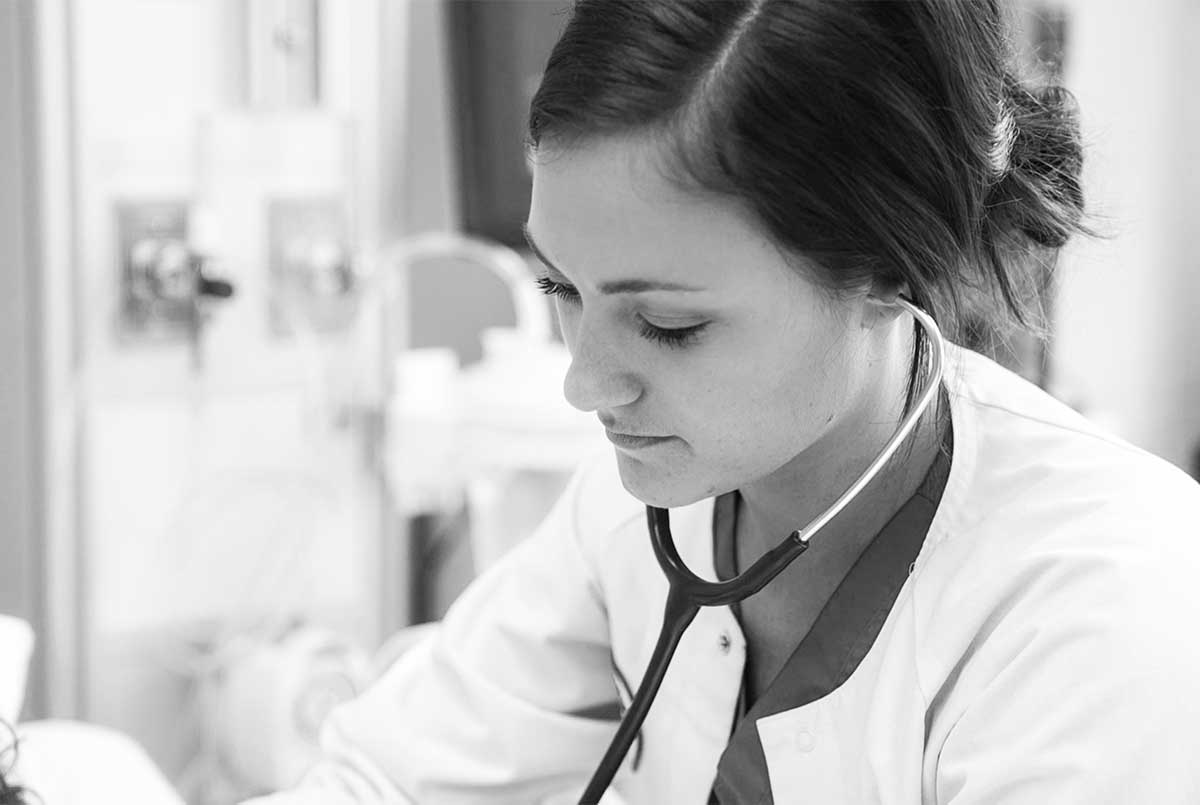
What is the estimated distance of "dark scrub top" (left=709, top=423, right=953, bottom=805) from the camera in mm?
1032

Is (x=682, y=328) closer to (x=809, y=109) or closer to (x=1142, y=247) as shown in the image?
(x=809, y=109)

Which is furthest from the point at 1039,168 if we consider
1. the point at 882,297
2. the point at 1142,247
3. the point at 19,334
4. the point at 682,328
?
the point at 1142,247

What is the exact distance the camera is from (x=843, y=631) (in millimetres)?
1038

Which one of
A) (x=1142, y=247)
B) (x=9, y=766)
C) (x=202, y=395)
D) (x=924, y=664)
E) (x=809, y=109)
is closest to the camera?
(x=809, y=109)

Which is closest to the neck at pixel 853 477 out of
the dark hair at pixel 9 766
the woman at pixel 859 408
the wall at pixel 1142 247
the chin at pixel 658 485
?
the woman at pixel 859 408

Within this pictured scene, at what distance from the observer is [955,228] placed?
955 millimetres

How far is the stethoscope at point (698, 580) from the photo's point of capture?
0.95 meters

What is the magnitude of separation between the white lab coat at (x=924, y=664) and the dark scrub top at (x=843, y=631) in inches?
0.4

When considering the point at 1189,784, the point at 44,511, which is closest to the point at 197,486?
the point at 44,511

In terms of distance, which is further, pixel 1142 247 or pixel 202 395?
pixel 1142 247

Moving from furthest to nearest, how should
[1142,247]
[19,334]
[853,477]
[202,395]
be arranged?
[1142,247] → [202,395] → [19,334] → [853,477]

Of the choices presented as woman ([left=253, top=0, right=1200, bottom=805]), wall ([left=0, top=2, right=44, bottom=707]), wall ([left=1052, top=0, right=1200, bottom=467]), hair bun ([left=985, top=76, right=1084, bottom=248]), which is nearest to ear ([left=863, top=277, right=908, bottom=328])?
woman ([left=253, top=0, right=1200, bottom=805])

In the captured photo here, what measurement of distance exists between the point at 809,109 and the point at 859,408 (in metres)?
0.26

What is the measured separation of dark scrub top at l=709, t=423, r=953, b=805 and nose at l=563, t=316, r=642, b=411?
0.23m
